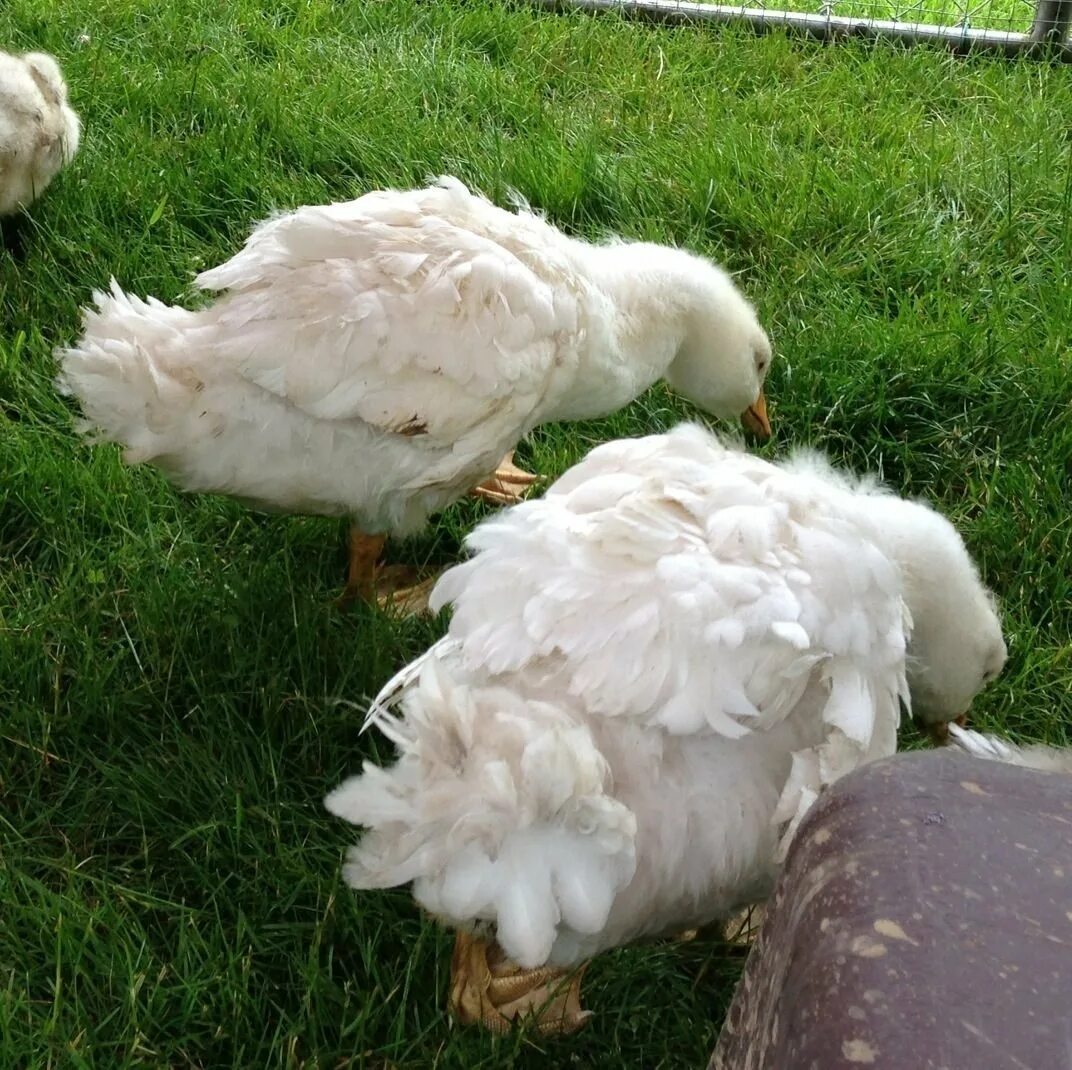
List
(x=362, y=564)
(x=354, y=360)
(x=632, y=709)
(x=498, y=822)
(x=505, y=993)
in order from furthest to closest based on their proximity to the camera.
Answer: (x=362, y=564) < (x=354, y=360) < (x=505, y=993) < (x=632, y=709) < (x=498, y=822)

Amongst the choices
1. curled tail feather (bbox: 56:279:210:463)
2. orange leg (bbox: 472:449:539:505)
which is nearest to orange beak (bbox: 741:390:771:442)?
orange leg (bbox: 472:449:539:505)

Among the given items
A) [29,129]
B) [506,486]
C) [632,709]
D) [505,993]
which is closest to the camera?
[632,709]

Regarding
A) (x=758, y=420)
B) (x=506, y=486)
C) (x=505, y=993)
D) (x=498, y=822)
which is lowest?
(x=505, y=993)

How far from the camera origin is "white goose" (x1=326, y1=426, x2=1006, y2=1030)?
1539 millimetres

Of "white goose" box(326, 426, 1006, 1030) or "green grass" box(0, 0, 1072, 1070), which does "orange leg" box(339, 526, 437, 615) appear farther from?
"white goose" box(326, 426, 1006, 1030)

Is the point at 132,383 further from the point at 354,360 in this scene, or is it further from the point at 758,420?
the point at 758,420

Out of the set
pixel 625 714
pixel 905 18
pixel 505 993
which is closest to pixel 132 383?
pixel 625 714

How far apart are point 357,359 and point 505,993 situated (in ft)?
4.10

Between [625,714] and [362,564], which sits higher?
[625,714]

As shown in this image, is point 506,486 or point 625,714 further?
point 506,486

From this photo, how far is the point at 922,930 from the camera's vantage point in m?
1.03

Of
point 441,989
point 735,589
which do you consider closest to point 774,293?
point 735,589

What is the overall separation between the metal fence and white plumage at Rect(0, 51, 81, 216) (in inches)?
93.6

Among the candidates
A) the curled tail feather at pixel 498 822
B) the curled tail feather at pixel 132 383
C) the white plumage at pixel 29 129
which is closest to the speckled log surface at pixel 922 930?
the curled tail feather at pixel 498 822
